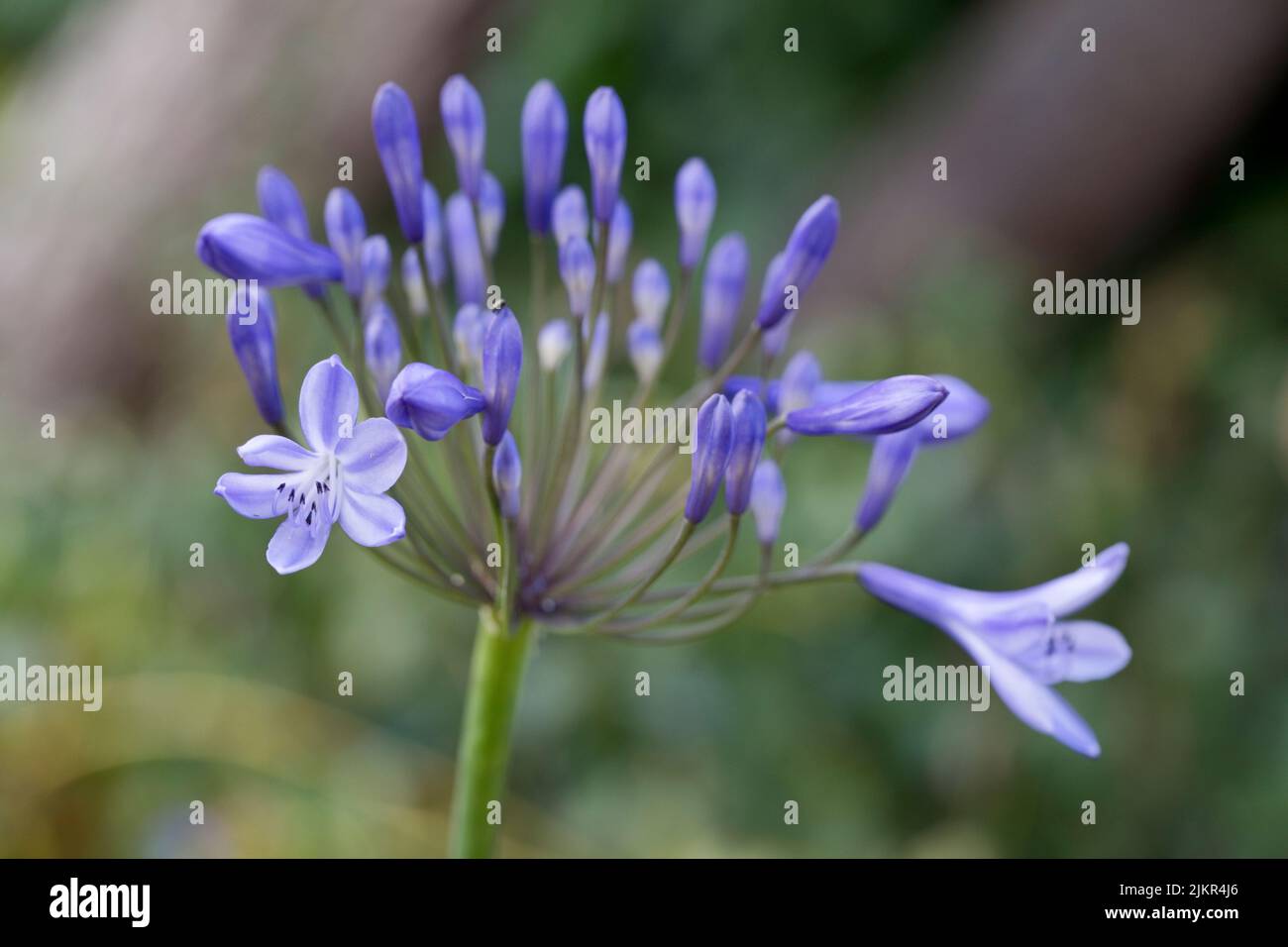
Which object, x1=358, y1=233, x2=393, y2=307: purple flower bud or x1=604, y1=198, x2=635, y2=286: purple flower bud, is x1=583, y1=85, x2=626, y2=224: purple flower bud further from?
x1=358, y1=233, x2=393, y2=307: purple flower bud

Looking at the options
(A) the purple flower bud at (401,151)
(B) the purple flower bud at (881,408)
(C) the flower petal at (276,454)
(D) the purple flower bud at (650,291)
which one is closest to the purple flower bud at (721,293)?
(D) the purple flower bud at (650,291)

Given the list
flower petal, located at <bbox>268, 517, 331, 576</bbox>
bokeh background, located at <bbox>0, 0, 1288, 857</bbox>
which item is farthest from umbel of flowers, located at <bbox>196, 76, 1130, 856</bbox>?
bokeh background, located at <bbox>0, 0, 1288, 857</bbox>

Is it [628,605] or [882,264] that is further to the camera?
[882,264]

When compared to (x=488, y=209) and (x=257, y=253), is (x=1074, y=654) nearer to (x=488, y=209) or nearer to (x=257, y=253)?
(x=488, y=209)

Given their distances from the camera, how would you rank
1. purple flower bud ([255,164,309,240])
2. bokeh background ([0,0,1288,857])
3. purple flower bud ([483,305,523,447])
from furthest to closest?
bokeh background ([0,0,1288,857])
purple flower bud ([255,164,309,240])
purple flower bud ([483,305,523,447])
